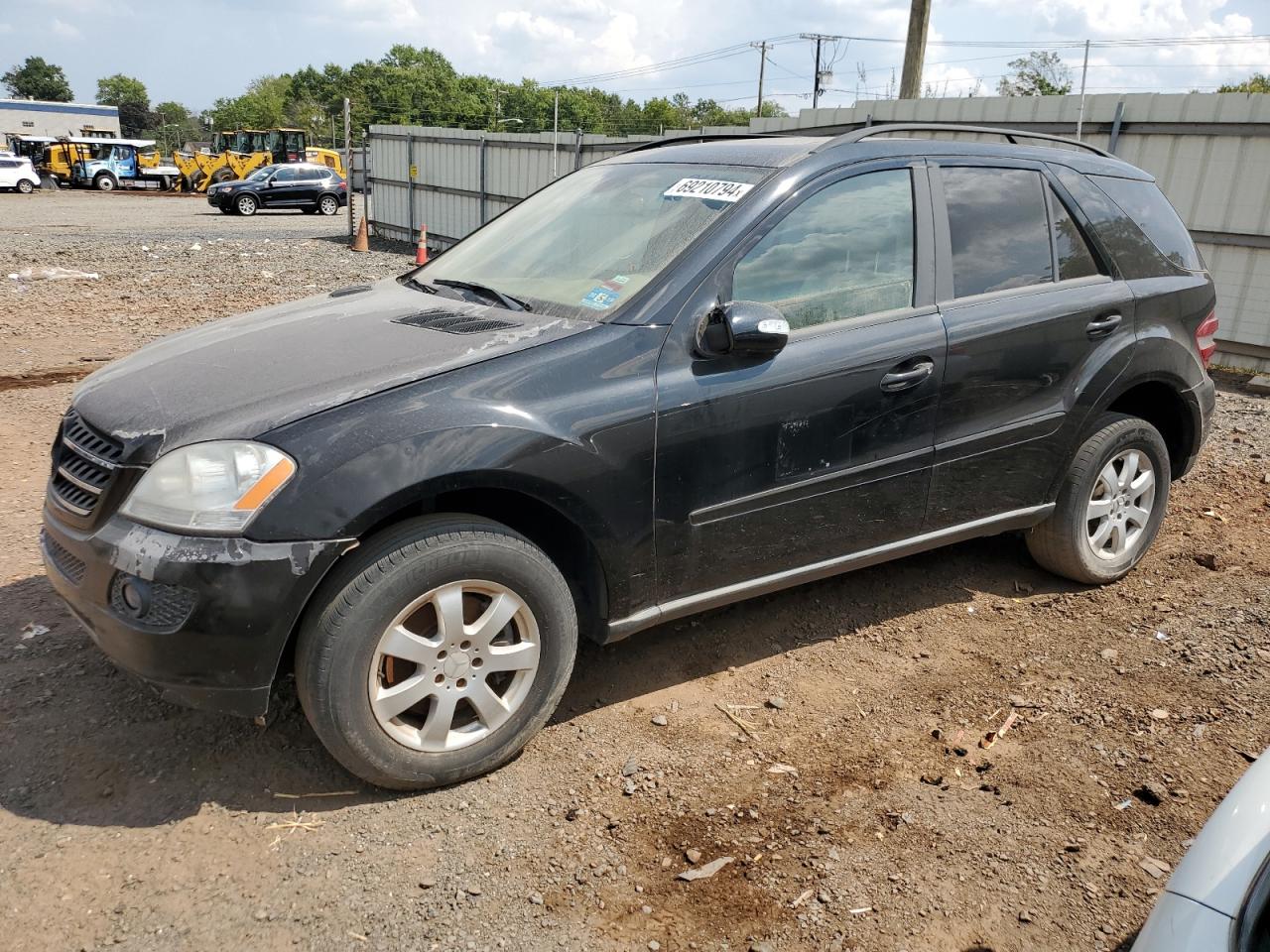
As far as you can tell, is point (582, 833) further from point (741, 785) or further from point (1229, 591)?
point (1229, 591)

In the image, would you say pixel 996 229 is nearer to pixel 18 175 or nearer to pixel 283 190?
pixel 283 190

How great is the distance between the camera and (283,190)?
3061 cm

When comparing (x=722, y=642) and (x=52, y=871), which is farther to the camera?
(x=722, y=642)

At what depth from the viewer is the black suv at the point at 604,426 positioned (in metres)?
2.61

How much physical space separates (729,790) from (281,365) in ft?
6.17

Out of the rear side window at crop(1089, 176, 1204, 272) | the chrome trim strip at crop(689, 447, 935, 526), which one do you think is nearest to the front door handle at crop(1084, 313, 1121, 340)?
the rear side window at crop(1089, 176, 1204, 272)

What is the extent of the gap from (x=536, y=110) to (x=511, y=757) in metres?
128

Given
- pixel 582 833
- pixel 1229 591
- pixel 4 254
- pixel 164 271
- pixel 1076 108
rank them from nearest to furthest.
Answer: pixel 582 833 → pixel 1229 591 → pixel 1076 108 → pixel 164 271 → pixel 4 254

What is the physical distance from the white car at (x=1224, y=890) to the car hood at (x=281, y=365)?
2074 millimetres

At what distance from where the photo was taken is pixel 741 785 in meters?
3.05

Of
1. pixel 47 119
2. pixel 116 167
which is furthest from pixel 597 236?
pixel 47 119

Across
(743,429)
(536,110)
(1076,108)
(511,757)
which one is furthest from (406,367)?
(536,110)

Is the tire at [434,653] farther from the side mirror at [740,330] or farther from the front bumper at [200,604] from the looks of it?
Result: the side mirror at [740,330]

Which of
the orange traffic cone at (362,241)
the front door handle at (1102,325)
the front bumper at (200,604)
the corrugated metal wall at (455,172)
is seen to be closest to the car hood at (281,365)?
the front bumper at (200,604)
